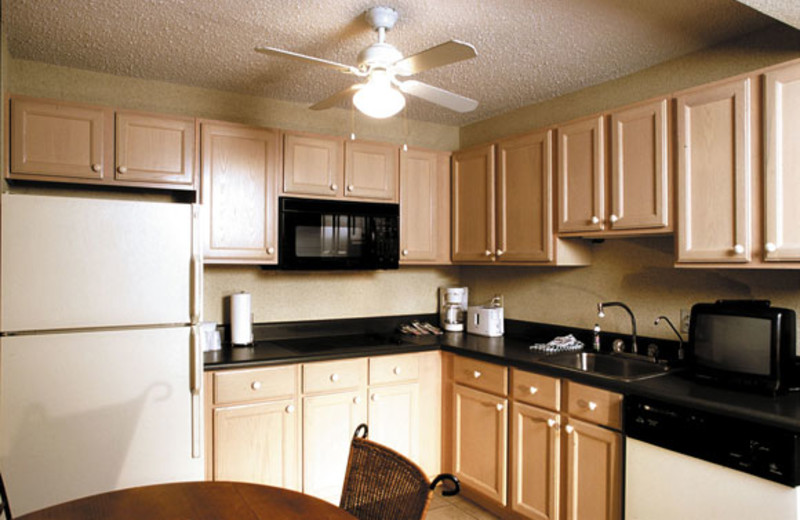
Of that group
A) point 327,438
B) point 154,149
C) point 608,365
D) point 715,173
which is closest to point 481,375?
point 608,365

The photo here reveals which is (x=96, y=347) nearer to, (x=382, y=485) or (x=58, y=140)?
(x=58, y=140)

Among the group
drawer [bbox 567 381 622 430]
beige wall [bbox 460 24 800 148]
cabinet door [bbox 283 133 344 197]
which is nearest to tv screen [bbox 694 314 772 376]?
drawer [bbox 567 381 622 430]

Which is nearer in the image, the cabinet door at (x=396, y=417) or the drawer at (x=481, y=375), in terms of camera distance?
the drawer at (x=481, y=375)

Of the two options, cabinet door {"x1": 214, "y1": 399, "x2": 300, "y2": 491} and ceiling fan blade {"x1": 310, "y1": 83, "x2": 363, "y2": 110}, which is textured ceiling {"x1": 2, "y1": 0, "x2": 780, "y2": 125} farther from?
cabinet door {"x1": 214, "y1": 399, "x2": 300, "y2": 491}

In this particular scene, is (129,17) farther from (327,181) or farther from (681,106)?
(681,106)

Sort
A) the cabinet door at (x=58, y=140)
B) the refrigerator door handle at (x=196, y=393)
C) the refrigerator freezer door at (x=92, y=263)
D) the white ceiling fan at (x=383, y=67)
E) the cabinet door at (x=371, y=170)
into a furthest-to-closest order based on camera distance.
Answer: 1. the cabinet door at (x=371, y=170)
2. the cabinet door at (x=58, y=140)
3. the refrigerator door handle at (x=196, y=393)
4. the refrigerator freezer door at (x=92, y=263)
5. the white ceiling fan at (x=383, y=67)

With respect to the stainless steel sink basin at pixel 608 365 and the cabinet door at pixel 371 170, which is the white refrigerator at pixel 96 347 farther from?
the stainless steel sink basin at pixel 608 365

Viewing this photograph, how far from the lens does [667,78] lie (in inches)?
109

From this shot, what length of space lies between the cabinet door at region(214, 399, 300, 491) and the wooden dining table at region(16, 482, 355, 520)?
107cm

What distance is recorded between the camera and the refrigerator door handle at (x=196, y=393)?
7.90 feet

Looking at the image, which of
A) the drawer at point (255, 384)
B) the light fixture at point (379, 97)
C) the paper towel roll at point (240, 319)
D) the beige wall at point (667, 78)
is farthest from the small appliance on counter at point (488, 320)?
the light fixture at point (379, 97)

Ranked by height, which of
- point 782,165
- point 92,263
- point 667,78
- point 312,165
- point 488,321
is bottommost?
point 488,321

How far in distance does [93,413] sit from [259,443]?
2.73ft

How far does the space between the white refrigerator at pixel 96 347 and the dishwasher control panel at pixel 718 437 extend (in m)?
1.93
